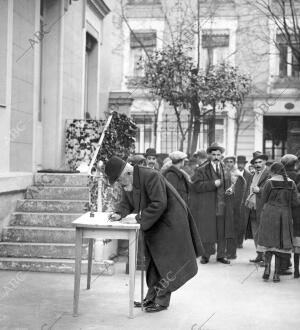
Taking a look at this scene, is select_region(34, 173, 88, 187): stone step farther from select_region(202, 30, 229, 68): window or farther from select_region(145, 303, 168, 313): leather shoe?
select_region(202, 30, 229, 68): window

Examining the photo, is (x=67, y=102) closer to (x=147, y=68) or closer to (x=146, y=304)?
(x=147, y=68)

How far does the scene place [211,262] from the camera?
33.9 ft

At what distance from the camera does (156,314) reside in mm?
6652

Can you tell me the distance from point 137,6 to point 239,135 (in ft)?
22.2

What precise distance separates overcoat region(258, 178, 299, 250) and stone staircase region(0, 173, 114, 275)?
2275 millimetres

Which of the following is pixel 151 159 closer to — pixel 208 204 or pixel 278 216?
pixel 208 204

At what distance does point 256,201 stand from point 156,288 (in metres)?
4.01

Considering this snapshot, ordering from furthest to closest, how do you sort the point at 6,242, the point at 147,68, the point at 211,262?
1. the point at 147,68
2. the point at 211,262
3. the point at 6,242

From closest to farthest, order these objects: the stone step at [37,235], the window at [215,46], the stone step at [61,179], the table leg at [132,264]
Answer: the table leg at [132,264] < the stone step at [37,235] < the stone step at [61,179] < the window at [215,46]

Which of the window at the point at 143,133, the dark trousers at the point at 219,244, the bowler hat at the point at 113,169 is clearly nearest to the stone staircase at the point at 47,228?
the dark trousers at the point at 219,244

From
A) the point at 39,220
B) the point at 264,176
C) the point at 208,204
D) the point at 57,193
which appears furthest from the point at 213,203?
the point at 39,220

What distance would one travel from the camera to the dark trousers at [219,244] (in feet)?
33.8

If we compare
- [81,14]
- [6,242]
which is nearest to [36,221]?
[6,242]

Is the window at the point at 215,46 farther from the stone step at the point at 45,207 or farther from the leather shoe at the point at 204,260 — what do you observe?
the stone step at the point at 45,207
